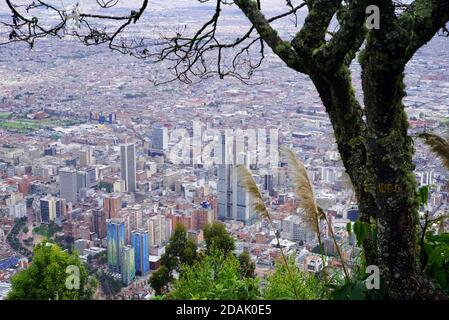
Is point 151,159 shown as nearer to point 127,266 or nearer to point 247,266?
point 127,266

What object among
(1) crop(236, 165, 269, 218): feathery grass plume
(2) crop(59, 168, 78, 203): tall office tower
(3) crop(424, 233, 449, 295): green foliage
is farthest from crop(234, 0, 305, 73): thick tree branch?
(2) crop(59, 168, 78, 203): tall office tower

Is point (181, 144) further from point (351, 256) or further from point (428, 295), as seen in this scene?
point (428, 295)

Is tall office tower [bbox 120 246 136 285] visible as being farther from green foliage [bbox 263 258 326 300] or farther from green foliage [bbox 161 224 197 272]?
green foliage [bbox 263 258 326 300]

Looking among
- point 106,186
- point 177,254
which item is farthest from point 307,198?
point 106,186

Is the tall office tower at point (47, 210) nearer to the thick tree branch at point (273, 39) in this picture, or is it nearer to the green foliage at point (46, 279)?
the green foliage at point (46, 279)

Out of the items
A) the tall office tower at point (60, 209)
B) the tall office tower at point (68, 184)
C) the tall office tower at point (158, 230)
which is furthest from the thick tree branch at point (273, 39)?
the tall office tower at point (68, 184)

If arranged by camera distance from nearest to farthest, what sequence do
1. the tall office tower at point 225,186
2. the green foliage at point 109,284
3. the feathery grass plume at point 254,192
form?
the feathery grass plume at point 254,192 → the green foliage at point 109,284 → the tall office tower at point 225,186
